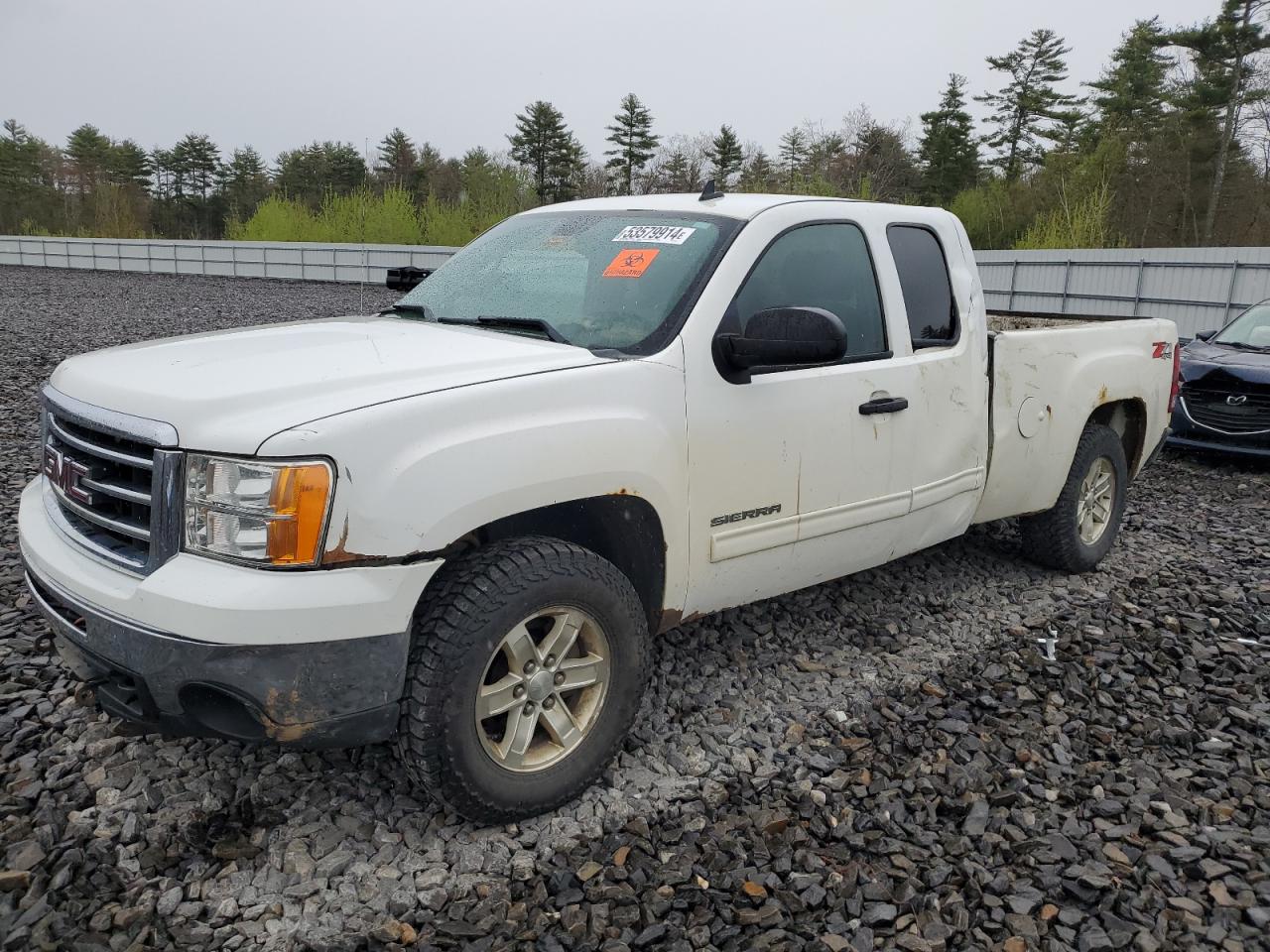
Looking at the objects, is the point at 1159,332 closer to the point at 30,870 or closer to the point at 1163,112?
the point at 30,870

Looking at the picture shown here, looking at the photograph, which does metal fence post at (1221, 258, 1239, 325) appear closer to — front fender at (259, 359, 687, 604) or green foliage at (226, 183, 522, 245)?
front fender at (259, 359, 687, 604)

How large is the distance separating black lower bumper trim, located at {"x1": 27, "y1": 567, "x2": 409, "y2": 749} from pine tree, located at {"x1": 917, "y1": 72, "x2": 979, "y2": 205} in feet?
170

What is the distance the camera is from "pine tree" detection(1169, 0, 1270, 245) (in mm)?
35562

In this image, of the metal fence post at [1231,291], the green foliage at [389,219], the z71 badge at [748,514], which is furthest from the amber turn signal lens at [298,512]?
the green foliage at [389,219]

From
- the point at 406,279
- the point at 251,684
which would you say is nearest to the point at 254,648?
the point at 251,684

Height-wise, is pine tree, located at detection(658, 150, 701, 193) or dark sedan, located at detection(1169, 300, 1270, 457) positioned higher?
pine tree, located at detection(658, 150, 701, 193)

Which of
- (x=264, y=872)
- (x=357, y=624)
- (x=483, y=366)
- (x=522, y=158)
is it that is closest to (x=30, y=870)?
(x=264, y=872)

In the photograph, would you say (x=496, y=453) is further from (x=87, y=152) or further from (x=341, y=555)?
(x=87, y=152)

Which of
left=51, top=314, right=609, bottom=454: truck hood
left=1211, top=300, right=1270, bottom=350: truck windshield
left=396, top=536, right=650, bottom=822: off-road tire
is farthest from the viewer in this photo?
left=1211, top=300, right=1270, bottom=350: truck windshield

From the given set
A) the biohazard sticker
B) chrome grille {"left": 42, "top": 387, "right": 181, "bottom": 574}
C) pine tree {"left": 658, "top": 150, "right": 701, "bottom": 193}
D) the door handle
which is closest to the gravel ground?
chrome grille {"left": 42, "top": 387, "right": 181, "bottom": 574}

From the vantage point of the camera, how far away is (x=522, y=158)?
58875 millimetres

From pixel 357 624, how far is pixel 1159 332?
4.81m

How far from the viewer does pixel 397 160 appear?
213 feet

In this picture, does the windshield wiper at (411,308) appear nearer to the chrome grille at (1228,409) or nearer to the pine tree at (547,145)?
the chrome grille at (1228,409)
